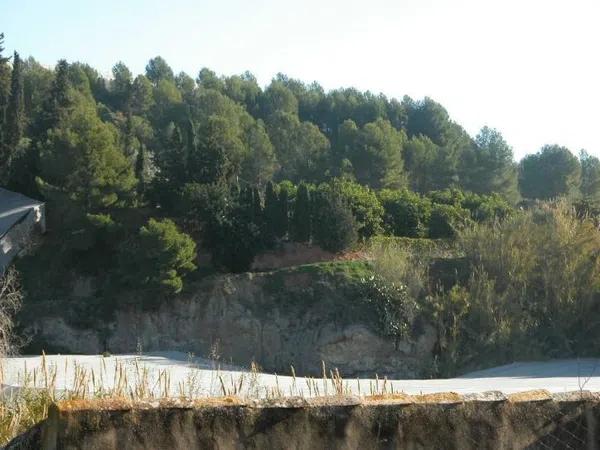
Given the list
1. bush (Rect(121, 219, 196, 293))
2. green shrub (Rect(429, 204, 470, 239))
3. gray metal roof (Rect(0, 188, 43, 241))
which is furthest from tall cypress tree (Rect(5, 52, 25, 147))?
green shrub (Rect(429, 204, 470, 239))

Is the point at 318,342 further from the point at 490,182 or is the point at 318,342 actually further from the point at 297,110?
the point at 297,110

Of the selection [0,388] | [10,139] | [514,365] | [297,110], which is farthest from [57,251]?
[297,110]

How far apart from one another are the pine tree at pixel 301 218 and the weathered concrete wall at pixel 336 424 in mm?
27760

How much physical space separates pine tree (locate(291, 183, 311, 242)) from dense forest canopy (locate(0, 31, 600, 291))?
0.22 ft

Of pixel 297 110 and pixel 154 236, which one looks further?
pixel 297 110

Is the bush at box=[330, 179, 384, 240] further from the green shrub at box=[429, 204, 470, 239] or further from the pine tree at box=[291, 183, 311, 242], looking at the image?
the green shrub at box=[429, 204, 470, 239]

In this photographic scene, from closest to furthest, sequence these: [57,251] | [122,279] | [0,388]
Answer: [0,388] → [122,279] → [57,251]

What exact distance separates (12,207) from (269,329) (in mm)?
14086

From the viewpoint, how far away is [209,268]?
33.6 m

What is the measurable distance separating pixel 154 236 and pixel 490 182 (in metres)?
32.5

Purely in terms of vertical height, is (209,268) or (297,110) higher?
(297,110)

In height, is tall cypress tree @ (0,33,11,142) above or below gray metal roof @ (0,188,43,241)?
above

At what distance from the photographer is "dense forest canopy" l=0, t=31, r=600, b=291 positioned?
111 ft

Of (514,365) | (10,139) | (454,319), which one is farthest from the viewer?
(10,139)
